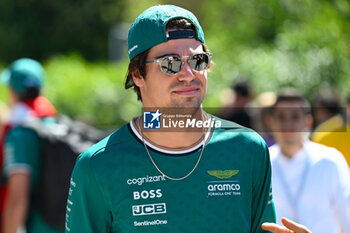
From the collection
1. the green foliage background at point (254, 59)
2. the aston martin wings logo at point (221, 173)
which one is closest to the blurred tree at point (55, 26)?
the green foliage background at point (254, 59)

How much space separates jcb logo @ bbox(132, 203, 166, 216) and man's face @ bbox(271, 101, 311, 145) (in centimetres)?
222

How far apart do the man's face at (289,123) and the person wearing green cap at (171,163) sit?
1904 millimetres

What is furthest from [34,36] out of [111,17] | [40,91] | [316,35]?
[40,91]

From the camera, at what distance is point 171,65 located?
2.79 metres

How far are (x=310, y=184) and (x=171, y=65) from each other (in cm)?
201

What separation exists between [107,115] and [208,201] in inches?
466

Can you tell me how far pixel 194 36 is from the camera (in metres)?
2.85

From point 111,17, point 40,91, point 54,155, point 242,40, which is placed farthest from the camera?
point 111,17

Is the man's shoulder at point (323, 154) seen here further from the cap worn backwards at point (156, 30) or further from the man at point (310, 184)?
the cap worn backwards at point (156, 30)

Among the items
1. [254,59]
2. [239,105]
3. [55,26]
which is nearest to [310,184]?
[239,105]

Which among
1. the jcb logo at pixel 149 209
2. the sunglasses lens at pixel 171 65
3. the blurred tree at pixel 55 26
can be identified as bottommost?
the jcb logo at pixel 149 209

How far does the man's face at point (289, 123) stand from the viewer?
4.76 metres

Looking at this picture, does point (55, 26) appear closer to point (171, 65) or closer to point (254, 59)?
point (254, 59)

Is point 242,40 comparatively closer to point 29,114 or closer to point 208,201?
point 29,114
